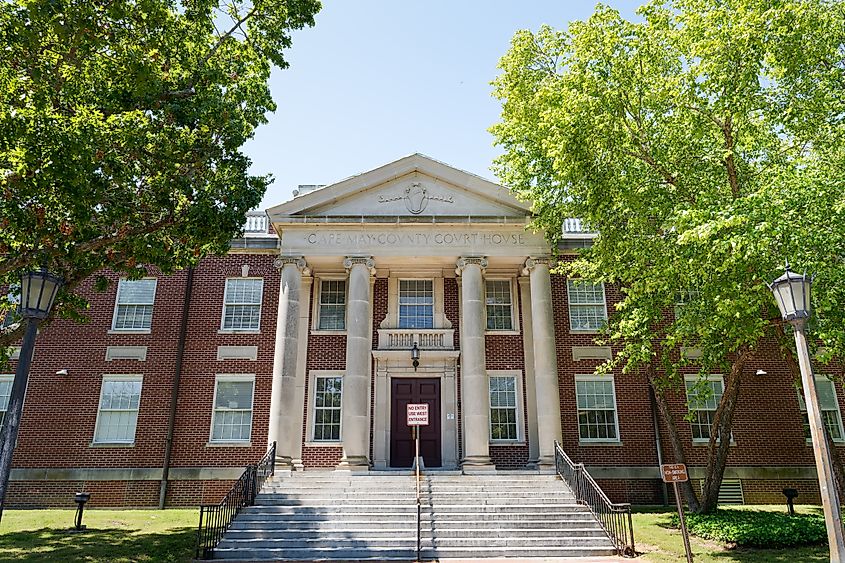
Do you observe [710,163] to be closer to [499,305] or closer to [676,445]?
[676,445]

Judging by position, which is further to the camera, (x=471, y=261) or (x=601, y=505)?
(x=471, y=261)

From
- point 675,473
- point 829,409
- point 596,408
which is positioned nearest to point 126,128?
point 675,473

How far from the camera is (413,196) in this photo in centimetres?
1916

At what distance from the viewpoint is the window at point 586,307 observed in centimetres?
2036

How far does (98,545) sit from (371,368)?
367 inches

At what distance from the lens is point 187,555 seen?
37.6 ft

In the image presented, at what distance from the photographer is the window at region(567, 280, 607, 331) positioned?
20.4 meters

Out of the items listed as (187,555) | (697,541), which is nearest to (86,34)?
(187,555)

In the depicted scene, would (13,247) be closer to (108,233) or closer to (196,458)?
(108,233)

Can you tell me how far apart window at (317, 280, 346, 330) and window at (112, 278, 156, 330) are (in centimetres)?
557

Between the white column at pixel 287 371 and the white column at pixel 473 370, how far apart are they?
4.85 metres

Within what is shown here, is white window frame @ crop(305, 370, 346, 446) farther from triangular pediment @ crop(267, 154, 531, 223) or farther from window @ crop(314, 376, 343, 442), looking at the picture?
triangular pediment @ crop(267, 154, 531, 223)

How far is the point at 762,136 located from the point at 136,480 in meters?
19.1

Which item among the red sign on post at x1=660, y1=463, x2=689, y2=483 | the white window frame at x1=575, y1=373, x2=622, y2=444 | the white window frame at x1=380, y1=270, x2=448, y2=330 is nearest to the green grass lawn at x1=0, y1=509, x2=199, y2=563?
the white window frame at x1=380, y1=270, x2=448, y2=330
